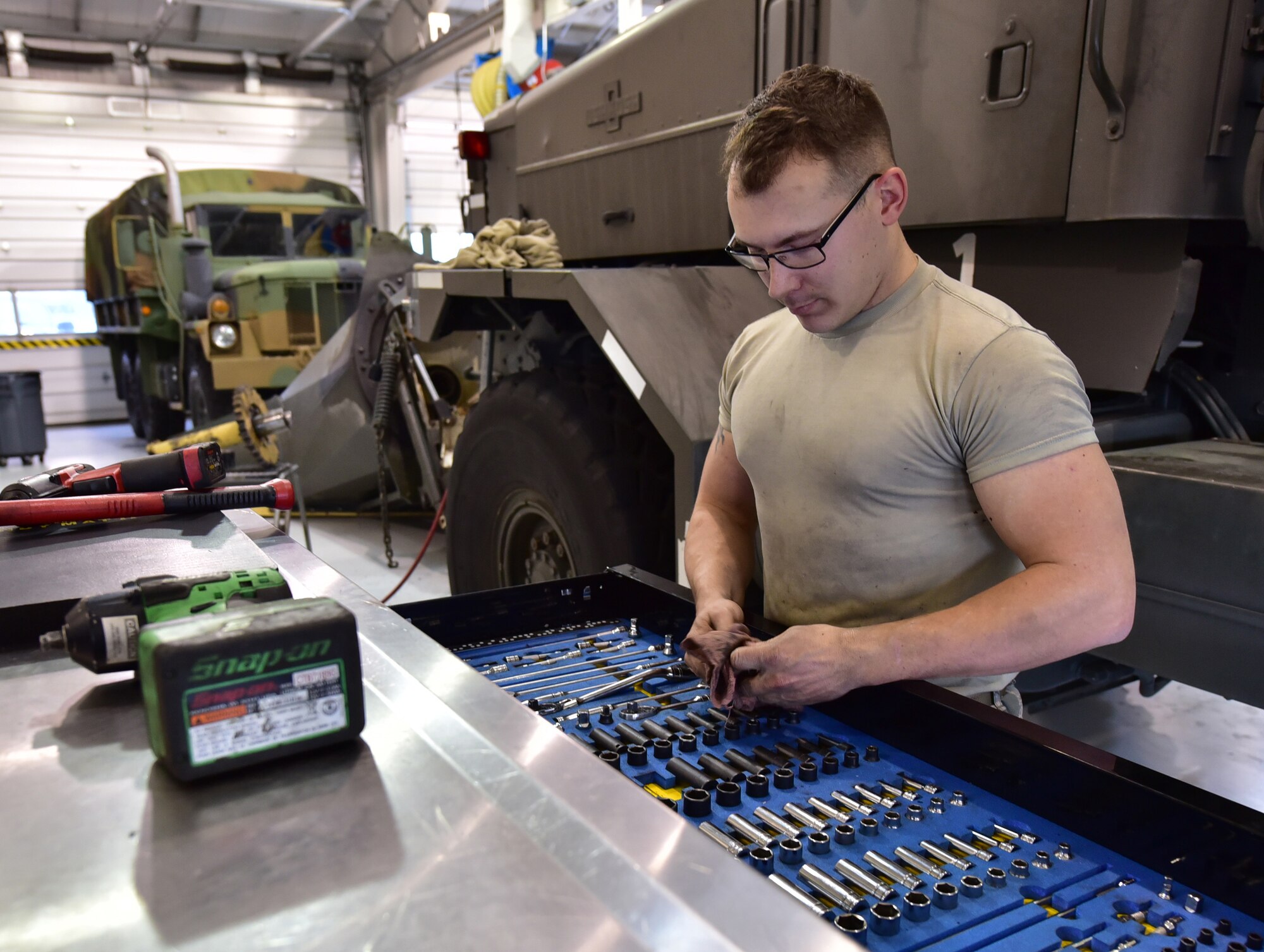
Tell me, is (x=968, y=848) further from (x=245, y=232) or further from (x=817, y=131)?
(x=245, y=232)

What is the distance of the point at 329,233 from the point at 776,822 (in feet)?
30.5

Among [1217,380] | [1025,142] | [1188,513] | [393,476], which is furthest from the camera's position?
[393,476]

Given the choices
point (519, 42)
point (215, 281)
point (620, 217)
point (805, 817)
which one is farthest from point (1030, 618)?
point (215, 281)

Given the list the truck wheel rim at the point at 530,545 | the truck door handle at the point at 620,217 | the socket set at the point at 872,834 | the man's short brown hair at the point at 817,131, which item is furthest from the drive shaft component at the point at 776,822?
the truck door handle at the point at 620,217

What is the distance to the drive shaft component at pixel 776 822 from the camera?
4.03ft

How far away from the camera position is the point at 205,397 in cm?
847

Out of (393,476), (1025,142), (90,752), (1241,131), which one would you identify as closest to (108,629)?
(90,752)

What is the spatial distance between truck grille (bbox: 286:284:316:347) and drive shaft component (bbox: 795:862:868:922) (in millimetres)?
7650

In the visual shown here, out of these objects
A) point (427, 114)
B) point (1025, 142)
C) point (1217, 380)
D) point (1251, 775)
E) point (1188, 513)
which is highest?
point (427, 114)

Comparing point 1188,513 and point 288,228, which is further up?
point 288,228

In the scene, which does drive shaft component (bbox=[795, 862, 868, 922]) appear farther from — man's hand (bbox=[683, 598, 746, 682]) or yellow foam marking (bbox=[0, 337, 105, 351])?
yellow foam marking (bbox=[0, 337, 105, 351])

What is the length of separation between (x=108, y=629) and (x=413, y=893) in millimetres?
479

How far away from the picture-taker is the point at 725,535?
6.45 feet

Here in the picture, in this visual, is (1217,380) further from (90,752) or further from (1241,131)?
(90,752)
